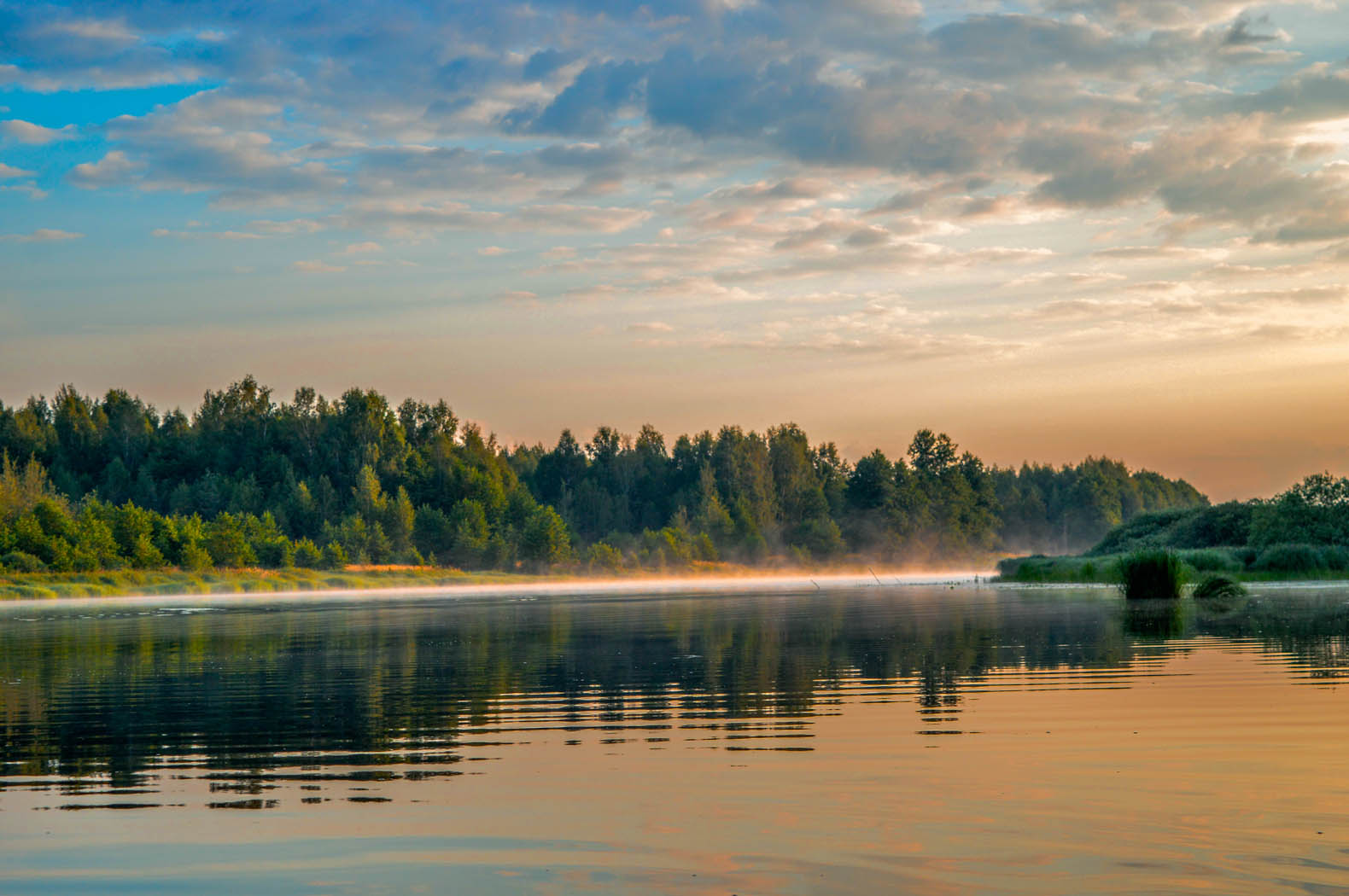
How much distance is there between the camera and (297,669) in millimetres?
24312

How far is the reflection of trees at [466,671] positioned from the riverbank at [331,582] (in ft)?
191

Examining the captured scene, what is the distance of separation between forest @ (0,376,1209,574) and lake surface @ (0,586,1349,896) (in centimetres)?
10037

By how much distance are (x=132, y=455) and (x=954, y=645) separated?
162438 millimetres

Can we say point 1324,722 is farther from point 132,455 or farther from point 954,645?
point 132,455

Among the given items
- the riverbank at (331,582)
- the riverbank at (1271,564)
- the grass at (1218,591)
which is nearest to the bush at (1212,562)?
the riverbank at (1271,564)

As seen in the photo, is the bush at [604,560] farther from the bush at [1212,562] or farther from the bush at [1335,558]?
the bush at [1335,558]

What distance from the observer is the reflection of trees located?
15.2 metres

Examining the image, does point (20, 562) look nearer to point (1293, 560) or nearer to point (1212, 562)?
point (1212, 562)

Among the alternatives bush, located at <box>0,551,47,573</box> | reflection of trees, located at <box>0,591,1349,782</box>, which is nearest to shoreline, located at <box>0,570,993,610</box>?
bush, located at <box>0,551,47,573</box>

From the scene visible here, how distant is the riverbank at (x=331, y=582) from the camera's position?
97.5 metres

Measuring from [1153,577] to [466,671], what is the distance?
110 feet

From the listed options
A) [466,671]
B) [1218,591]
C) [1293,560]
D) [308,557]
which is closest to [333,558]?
[308,557]

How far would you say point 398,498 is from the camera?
A: 148m

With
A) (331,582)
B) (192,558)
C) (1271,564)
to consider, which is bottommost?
(331,582)
